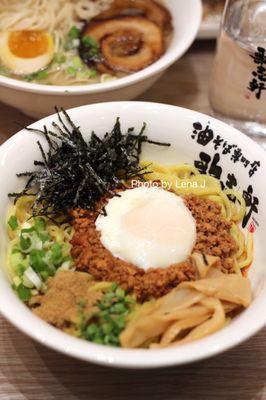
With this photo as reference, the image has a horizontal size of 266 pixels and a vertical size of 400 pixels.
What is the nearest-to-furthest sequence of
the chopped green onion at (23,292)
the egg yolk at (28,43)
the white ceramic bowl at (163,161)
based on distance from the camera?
the white ceramic bowl at (163,161) → the chopped green onion at (23,292) → the egg yolk at (28,43)

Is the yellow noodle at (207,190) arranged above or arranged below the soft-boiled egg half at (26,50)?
below

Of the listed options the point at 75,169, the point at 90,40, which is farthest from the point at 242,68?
the point at 75,169

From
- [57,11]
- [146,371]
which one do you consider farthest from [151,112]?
[57,11]

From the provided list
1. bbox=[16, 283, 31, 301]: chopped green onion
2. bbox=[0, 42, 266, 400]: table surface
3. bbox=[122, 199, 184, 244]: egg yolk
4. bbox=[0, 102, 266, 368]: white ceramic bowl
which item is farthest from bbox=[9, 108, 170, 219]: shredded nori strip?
bbox=[0, 42, 266, 400]: table surface

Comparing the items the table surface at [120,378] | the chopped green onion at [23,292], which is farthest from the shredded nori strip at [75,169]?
the table surface at [120,378]

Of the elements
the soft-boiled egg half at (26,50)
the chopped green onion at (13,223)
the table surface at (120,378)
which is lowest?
the table surface at (120,378)

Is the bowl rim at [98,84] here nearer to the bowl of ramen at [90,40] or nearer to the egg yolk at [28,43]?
the bowl of ramen at [90,40]
